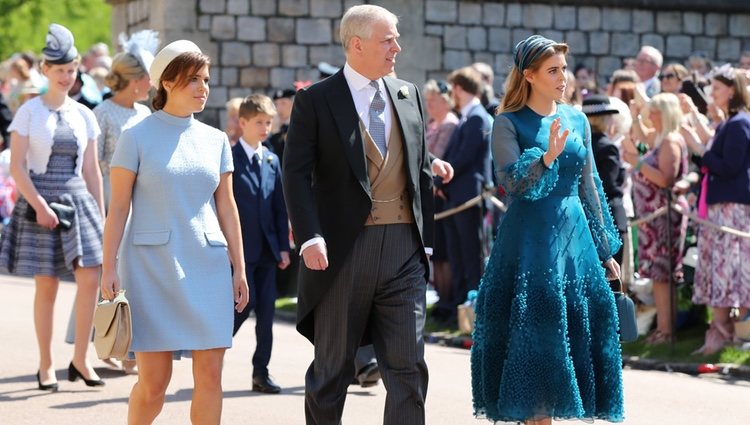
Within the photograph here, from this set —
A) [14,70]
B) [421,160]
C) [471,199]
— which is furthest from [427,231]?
[14,70]

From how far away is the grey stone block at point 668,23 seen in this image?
2020 cm

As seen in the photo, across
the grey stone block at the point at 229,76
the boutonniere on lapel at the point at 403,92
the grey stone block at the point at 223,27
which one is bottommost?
the boutonniere on lapel at the point at 403,92

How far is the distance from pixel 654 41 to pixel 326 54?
4614 millimetres

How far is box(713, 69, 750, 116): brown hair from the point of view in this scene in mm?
9859

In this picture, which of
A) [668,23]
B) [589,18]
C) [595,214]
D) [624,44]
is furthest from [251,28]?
[595,214]

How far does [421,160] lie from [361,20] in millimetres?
623

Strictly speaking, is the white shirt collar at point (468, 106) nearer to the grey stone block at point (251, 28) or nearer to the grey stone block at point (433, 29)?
the grey stone block at point (251, 28)

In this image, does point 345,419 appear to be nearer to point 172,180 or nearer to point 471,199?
point 172,180

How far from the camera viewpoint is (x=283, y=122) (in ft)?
44.9

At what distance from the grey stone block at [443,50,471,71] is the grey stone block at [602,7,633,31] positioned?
80.4 inches

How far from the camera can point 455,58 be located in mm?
19297

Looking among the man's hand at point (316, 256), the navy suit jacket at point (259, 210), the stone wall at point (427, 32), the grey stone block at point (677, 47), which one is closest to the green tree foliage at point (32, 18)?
the stone wall at point (427, 32)

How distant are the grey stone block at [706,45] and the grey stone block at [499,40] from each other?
8.84 ft

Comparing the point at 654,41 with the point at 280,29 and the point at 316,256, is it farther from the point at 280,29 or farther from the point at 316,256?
the point at 316,256
